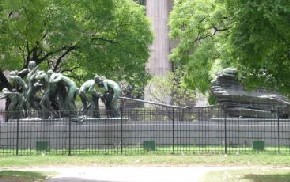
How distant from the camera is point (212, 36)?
32469mm

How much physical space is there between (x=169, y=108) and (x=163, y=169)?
346 inches

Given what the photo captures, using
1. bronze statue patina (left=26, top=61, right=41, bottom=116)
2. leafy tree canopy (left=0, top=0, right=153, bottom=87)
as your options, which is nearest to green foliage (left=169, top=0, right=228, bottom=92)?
leafy tree canopy (left=0, top=0, right=153, bottom=87)

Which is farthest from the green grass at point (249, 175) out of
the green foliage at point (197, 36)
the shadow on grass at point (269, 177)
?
the green foliage at point (197, 36)

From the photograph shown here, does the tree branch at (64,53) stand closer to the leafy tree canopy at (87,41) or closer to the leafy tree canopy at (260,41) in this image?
the leafy tree canopy at (87,41)

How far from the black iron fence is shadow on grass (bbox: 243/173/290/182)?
7471mm

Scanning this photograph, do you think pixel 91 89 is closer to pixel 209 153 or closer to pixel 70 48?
pixel 209 153

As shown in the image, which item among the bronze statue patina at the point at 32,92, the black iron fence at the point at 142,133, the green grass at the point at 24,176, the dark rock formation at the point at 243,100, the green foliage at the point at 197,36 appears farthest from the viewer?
the green foliage at the point at 197,36

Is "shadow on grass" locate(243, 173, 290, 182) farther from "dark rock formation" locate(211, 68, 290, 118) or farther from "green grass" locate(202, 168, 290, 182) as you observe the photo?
"dark rock formation" locate(211, 68, 290, 118)

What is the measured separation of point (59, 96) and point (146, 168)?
8.35 m

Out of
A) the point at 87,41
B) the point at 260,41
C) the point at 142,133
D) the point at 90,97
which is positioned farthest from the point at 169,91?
the point at 260,41

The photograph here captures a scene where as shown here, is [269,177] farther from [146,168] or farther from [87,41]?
[87,41]

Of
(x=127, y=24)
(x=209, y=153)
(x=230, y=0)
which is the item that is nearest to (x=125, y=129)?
(x=209, y=153)

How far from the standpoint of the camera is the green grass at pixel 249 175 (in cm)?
1189

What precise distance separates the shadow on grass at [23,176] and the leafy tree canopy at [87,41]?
56.3 feet
